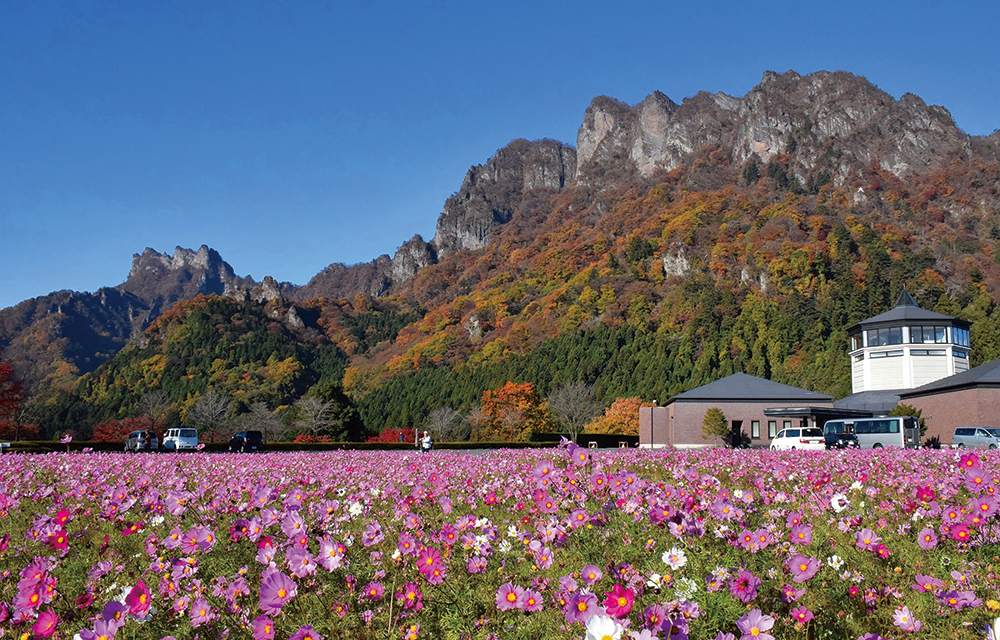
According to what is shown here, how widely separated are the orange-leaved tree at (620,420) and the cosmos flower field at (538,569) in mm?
55048

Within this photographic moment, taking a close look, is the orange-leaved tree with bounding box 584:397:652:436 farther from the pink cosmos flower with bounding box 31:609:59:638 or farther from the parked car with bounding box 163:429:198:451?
the pink cosmos flower with bounding box 31:609:59:638

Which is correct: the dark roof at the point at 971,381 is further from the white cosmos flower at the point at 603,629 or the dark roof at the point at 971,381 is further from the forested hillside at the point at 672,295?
the white cosmos flower at the point at 603,629

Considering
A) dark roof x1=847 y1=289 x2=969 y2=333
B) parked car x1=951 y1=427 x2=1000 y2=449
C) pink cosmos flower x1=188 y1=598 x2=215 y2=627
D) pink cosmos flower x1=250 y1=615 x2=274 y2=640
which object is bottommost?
parked car x1=951 y1=427 x2=1000 y2=449

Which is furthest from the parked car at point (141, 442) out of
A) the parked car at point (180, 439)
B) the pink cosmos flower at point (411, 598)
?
the pink cosmos flower at point (411, 598)

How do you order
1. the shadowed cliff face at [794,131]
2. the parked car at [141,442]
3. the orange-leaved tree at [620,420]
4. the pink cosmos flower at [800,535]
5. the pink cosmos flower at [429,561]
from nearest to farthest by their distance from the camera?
the pink cosmos flower at [429,561] < the pink cosmos flower at [800,535] < the parked car at [141,442] < the orange-leaved tree at [620,420] < the shadowed cliff face at [794,131]

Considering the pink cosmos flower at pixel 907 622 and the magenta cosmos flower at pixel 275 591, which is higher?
the magenta cosmos flower at pixel 275 591

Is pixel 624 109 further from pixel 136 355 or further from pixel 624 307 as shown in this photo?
pixel 136 355

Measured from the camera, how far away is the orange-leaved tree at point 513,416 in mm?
59875

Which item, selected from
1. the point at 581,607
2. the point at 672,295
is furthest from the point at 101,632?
the point at 672,295

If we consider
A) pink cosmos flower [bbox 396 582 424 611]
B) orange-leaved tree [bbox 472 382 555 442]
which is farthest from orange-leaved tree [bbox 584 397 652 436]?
pink cosmos flower [bbox 396 582 424 611]

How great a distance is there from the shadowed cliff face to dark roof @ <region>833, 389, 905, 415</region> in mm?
86131

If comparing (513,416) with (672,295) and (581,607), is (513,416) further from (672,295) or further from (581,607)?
(581,607)

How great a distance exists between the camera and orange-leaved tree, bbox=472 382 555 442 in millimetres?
59875

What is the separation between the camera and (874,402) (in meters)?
44.8
